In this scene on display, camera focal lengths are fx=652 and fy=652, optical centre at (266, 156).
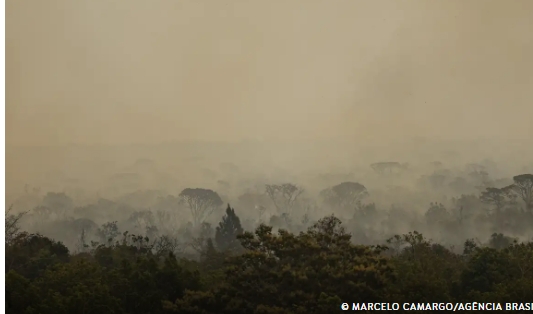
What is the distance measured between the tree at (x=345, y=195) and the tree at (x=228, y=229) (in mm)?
1451

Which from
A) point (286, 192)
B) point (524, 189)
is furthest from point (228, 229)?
point (524, 189)

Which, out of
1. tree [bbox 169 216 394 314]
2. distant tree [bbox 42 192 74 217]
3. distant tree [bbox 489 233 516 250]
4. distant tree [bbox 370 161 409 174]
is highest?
distant tree [bbox 370 161 409 174]

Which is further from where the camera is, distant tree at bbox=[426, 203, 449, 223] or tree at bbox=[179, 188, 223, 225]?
tree at bbox=[179, 188, 223, 225]

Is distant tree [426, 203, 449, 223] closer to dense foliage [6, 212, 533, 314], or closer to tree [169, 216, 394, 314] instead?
dense foliage [6, 212, 533, 314]

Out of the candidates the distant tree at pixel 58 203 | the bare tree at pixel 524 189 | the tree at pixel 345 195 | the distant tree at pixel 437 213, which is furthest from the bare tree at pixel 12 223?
the bare tree at pixel 524 189

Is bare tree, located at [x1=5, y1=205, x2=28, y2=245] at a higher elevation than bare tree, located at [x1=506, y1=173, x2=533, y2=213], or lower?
lower

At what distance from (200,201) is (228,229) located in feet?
2.10

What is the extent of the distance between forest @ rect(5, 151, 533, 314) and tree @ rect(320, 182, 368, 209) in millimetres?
18

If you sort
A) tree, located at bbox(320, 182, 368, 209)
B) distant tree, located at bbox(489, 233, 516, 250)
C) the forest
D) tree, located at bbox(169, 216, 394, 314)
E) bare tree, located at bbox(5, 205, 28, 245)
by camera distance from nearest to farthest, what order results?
tree, located at bbox(169, 216, 394, 314) → the forest → distant tree, located at bbox(489, 233, 516, 250) → tree, located at bbox(320, 182, 368, 209) → bare tree, located at bbox(5, 205, 28, 245)

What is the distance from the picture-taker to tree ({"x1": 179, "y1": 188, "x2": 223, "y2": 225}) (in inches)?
414

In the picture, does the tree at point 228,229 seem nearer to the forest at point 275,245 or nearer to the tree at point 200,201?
the forest at point 275,245

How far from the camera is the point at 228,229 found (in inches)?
414

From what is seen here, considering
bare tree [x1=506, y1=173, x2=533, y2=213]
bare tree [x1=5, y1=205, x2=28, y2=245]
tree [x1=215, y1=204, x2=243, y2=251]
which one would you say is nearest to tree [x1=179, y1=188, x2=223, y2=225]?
tree [x1=215, y1=204, x2=243, y2=251]

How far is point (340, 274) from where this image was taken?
8930 millimetres
